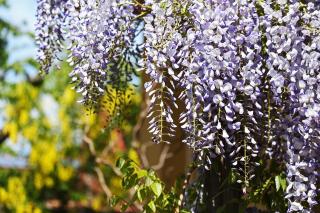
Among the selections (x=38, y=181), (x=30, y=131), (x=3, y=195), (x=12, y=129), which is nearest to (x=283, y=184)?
(x=12, y=129)

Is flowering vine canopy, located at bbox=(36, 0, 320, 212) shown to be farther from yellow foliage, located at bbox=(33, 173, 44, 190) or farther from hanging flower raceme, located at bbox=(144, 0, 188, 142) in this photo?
A: yellow foliage, located at bbox=(33, 173, 44, 190)

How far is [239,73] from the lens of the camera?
2.44 m

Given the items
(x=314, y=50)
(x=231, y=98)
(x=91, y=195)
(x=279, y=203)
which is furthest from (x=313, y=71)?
(x=91, y=195)

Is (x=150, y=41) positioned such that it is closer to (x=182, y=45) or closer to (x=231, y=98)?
(x=182, y=45)

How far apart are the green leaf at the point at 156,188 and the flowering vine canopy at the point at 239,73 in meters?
0.23

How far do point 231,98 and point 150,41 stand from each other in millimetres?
370

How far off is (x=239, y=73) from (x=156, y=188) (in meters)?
0.62

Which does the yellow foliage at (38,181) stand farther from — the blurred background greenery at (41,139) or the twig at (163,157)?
the twig at (163,157)

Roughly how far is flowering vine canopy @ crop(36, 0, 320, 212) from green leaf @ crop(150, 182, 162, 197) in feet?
0.76

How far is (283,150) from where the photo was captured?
278 centimetres

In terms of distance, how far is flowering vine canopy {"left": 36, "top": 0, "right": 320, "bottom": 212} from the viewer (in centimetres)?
238

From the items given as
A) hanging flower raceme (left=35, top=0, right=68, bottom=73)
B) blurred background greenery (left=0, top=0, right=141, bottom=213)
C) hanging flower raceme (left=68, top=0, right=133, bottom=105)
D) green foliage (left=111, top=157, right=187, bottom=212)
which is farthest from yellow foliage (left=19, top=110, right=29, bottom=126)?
hanging flower raceme (left=68, top=0, right=133, bottom=105)

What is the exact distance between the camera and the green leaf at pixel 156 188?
2750mm

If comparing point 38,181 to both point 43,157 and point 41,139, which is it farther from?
point 41,139
